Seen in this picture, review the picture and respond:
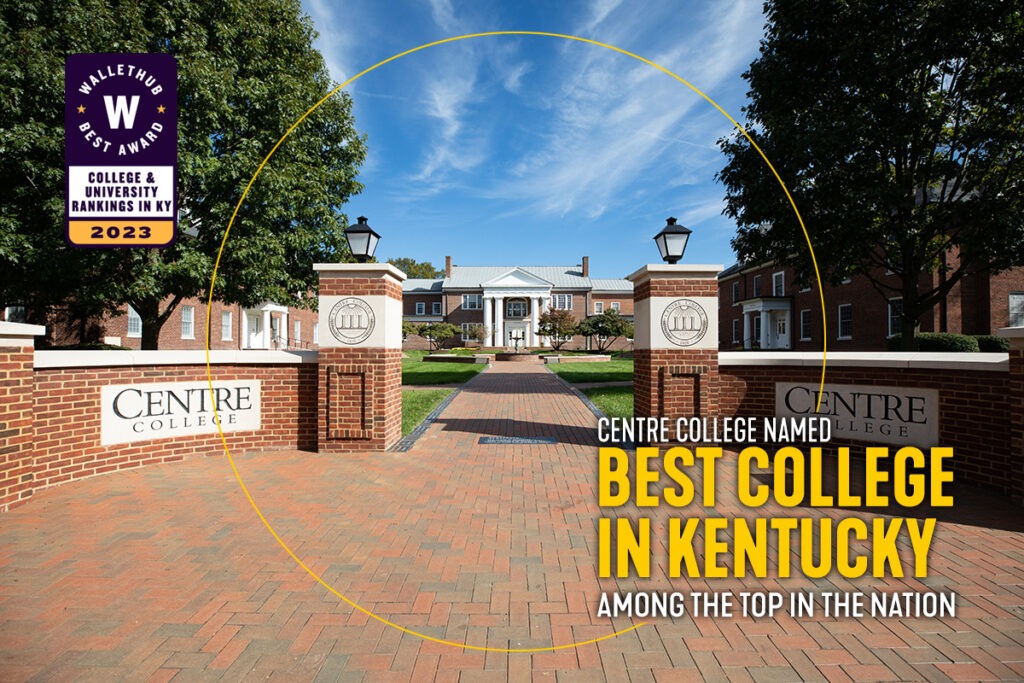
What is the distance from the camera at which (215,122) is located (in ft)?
40.4

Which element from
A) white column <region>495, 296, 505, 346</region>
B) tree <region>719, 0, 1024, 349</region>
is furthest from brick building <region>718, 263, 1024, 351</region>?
white column <region>495, 296, 505, 346</region>

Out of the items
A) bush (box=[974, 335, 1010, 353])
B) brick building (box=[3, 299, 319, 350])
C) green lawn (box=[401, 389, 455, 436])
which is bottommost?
green lawn (box=[401, 389, 455, 436])

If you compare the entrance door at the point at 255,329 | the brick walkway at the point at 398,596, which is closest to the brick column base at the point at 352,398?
the brick walkway at the point at 398,596

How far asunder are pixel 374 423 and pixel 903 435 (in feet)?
22.9

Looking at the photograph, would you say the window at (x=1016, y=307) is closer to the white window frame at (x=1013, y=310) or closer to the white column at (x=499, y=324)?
the white window frame at (x=1013, y=310)

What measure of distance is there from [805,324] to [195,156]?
3615cm

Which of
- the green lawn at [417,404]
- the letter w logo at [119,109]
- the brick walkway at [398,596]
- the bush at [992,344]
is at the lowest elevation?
the brick walkway at [398,596]

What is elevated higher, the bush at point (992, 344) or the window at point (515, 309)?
the window at point (515, 309)

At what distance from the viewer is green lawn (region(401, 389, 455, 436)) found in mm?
9306

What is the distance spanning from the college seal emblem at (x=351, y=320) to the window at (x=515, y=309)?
54.9 m

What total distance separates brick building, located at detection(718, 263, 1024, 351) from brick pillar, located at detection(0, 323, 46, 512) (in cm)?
1699

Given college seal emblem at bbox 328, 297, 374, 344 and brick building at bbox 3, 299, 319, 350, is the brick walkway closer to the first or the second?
college seal emblem at bbox 328, 297, 374, 344

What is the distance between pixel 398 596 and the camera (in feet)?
10.5

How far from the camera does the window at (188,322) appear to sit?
27047mm
